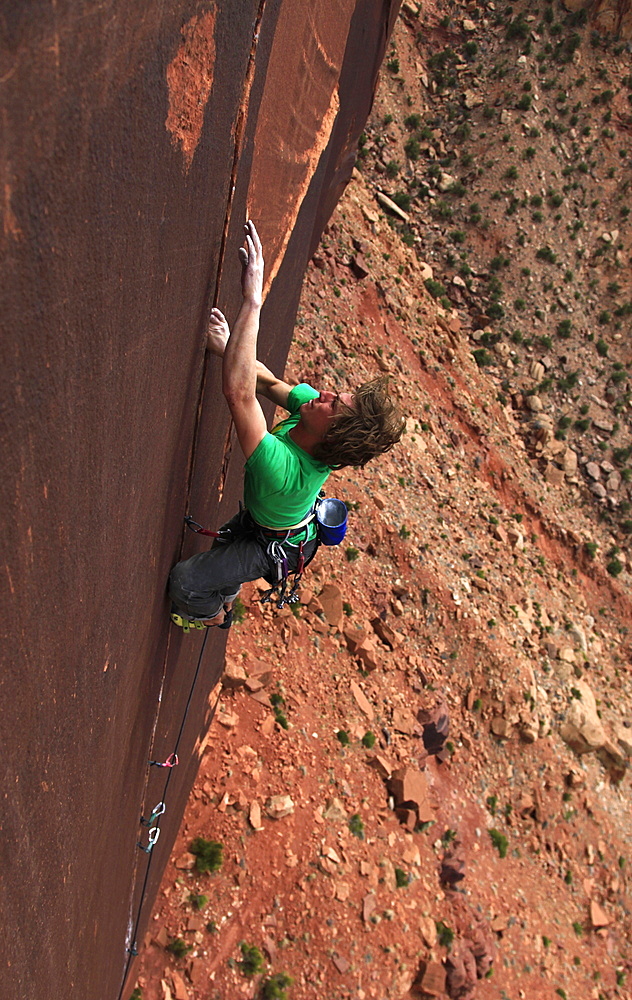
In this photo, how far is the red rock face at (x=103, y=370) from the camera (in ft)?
3.59

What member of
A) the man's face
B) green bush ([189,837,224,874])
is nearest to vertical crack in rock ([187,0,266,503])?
the man's face

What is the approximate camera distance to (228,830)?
264 inches

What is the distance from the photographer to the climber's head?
8.12 feet

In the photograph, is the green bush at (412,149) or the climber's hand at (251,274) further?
the green bush at (412,149)

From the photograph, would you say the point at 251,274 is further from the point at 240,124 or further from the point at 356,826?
the point at 356,826

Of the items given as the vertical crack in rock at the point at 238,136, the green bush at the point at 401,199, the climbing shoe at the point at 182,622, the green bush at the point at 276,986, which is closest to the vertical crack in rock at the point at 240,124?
the vertical crack in rock at the point at 238,136

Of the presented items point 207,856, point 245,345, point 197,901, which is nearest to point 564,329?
point 207,856

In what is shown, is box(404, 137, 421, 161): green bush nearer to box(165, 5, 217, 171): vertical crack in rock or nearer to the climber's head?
the climber's head

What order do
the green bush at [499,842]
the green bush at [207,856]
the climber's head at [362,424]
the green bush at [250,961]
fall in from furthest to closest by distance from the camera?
the green bush at [499,842], the green bush at [207,856], the green bush at [250,961], the climber's head at [362,424]

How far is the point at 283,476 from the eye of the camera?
8.71 feet

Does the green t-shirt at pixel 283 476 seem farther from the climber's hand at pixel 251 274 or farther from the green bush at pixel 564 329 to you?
the green bush at pixel 564 329

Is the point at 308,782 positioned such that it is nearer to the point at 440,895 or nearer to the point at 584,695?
the point at 440,895

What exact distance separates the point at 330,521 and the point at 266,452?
2.19 ft

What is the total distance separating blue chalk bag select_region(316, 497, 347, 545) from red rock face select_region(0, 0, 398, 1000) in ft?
1.88
